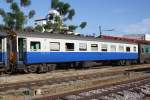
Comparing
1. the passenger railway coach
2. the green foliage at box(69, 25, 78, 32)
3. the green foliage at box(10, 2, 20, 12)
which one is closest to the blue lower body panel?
the passenger railway coach

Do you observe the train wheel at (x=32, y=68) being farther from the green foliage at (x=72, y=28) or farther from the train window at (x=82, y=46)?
the green foliage at (x=72, y=28)

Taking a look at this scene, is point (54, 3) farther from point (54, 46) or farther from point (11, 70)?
point (11, 70)

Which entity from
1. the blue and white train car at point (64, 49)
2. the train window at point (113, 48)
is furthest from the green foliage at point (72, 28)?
the train window at point (113, 48)

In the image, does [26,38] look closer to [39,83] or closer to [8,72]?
[8,72]

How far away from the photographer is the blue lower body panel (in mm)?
24470

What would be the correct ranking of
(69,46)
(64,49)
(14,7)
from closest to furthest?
(64,49) < (69,46) < (14,7)

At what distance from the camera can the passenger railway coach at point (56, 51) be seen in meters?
23.8

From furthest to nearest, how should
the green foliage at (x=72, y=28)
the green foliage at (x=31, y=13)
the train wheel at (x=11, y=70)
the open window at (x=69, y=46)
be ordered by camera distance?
the green foliage at (x=72, y=28) → the green foliage at (x=31, y=13) → the open window at (x=69, y=46) → the train wheel at (x=11, y=70)

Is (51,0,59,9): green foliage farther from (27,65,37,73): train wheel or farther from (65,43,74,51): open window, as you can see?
(27,65,37,73): train wheel

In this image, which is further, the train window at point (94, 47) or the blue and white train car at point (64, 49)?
the train window at point (94, 47)

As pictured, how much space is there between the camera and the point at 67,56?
27.7 m

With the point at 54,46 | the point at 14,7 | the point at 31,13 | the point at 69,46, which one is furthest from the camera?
the point at 31,13

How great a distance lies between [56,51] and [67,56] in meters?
1.48

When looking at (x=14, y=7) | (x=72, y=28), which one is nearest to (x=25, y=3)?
(x=14, y=7)
